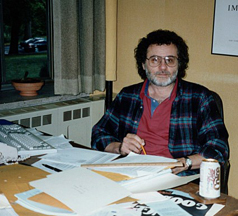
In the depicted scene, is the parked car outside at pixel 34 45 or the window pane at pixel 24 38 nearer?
the window pane at pixel 24 38

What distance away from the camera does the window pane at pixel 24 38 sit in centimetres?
288

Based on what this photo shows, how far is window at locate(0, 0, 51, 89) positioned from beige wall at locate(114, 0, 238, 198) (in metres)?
0.73

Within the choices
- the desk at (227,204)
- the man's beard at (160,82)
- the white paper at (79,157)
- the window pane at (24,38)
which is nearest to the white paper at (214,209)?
the desk at (227,204)

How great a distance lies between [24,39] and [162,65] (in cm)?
130

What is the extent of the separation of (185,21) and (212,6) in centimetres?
22

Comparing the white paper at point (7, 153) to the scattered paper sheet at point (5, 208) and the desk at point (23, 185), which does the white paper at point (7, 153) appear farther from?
the scattered paper sheet at point (5, 208)

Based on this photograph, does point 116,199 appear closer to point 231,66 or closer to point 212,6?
point 231,66

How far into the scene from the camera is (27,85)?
2.84 meters

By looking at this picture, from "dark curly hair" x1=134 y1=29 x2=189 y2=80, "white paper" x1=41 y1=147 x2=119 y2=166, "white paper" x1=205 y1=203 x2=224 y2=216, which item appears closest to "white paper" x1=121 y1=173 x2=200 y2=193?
"white paper" x1=205 y1=203 x2=224 y2=216

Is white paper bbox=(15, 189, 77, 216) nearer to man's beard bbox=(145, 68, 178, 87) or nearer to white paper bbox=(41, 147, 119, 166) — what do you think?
white paper bbox=(41, 147, 119, 166)

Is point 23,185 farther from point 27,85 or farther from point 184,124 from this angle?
point 27,85

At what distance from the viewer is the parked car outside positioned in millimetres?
2998

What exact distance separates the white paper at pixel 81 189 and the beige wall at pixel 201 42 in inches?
53.8

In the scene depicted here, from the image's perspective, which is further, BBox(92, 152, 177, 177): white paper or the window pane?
the window pane
